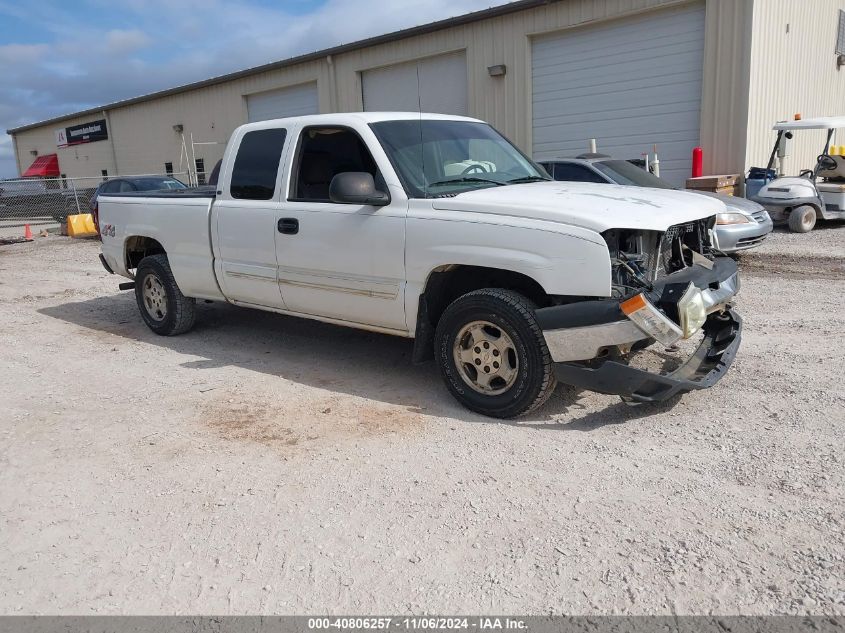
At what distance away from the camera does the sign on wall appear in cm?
3538

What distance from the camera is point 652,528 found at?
3.18m

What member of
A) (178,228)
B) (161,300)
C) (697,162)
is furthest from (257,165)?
(697,162)

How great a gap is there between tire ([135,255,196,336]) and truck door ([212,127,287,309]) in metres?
1.02

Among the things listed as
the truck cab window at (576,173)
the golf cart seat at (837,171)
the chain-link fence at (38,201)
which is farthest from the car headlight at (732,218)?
the chain-link fence at (38,201)

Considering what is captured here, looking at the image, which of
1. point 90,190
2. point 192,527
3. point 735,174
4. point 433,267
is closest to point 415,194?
point 433,267

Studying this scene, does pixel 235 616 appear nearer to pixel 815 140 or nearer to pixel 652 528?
pixel 652 528

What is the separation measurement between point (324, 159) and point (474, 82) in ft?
45.8

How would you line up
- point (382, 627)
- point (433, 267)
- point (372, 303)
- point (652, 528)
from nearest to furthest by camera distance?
point (382, 627) → point (652, 528) → point (433, 267) → point (372, 303)

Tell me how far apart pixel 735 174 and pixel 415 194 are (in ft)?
38.6

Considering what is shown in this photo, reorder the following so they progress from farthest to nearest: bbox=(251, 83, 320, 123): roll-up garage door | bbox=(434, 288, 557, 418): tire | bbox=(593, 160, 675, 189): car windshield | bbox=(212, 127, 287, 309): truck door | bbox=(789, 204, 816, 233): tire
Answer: bbox=(251, 83, 320, 123): roll-up garage door → bbox=(789, 204, 816, 233): tire → bbox=(593, 160, 675, 189): car windshield → bbox=(212, 127, 287, 309): truck door → bbox=(434, 288, 557, 418): tire

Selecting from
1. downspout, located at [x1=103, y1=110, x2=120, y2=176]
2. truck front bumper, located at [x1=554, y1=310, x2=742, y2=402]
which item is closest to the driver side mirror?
truck front bumper, located at [x1=554, y1=310, x2=742, y2=402]

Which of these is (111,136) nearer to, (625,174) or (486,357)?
(625,174)

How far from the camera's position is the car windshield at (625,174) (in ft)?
33.8

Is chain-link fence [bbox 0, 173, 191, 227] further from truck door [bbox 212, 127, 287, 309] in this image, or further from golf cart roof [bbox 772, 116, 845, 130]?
truck door [bbox 212, 127, 287, 309]
